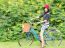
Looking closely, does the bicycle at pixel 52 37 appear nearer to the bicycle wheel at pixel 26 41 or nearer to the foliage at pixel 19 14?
the bicycle wheel at pixel 26 41

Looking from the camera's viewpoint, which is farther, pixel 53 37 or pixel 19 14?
pixel 19 14

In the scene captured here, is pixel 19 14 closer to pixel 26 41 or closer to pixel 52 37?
pixel 26 41

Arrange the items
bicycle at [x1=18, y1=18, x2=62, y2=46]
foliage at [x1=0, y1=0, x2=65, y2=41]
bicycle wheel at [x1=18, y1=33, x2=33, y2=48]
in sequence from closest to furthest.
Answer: bicycle at [x1=18, y1=18, x2=62, y2=46] → bicycle wheel at [x1=18, y1=33, x2=33, y2=48] → foliage at [x1=0, y1=0, x2=65, y2=41]

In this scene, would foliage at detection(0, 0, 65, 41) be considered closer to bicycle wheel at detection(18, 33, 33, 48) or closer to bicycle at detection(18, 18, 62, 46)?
bicycle wheel at detection(18, 33, 33, 48)

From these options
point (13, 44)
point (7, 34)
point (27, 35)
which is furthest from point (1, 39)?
point (27, 35)

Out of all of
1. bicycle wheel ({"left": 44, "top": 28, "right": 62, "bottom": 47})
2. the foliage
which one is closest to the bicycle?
bicycle wheel ({"left": 44, "top": 28, "right": 62, "bottom": 47})

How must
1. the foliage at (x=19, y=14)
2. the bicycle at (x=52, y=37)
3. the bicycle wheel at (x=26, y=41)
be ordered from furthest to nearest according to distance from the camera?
the foliage at (x=19, y=14)
the bicycle wheel at (x=26, y=41)
the bicycle at (x=52, y=37)

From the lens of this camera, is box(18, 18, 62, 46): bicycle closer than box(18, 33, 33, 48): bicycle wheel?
Yes

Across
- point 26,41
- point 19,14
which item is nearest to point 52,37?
point 26,41

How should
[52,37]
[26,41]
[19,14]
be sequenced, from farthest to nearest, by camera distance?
1. [19,14]
2. [26,41]
3. [52,37]

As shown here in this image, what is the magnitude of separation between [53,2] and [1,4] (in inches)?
103

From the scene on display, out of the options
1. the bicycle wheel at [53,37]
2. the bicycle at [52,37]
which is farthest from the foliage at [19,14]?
the bicycle wheel at [53,37]

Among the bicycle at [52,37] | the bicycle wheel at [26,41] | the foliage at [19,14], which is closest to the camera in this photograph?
the bicycle at [52,37]

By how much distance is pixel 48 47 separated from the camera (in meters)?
12.8
